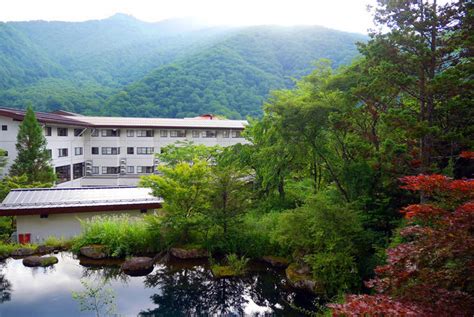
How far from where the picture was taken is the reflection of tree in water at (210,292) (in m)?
9.77

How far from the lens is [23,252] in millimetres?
13570

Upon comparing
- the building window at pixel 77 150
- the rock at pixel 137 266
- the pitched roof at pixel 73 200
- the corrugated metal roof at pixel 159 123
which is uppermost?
the corrugated metal roof at pixel 159 123

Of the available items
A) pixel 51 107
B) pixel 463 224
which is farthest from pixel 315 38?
pixel 463 224

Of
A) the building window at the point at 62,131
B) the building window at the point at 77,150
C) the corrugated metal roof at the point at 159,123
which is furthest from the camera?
the corrugated metal roof at the point at 159,123

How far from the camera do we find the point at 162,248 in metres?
13.6

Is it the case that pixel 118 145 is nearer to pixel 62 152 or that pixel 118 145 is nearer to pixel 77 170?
pixel 77 170

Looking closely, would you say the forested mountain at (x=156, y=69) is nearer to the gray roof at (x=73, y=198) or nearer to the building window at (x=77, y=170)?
the building window at (x=77, y=170)

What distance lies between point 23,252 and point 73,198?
336 cm

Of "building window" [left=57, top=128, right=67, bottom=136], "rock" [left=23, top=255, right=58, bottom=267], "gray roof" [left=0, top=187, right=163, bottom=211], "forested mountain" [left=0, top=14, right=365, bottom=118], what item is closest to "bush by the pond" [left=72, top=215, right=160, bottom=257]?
"rock" [left=23, top=255, right=58, bottom=267]

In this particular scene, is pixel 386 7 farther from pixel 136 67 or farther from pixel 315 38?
pixel 136 67

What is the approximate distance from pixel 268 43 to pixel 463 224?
70.4 metres

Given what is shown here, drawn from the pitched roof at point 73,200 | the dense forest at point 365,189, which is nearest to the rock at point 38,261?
the dense forest at point 365,189

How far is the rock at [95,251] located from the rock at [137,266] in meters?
1.38

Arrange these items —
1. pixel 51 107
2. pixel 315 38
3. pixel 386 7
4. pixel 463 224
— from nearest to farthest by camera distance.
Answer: pixel 463 224
pixel 386 7
pixel 51 107
pixel 315 38
